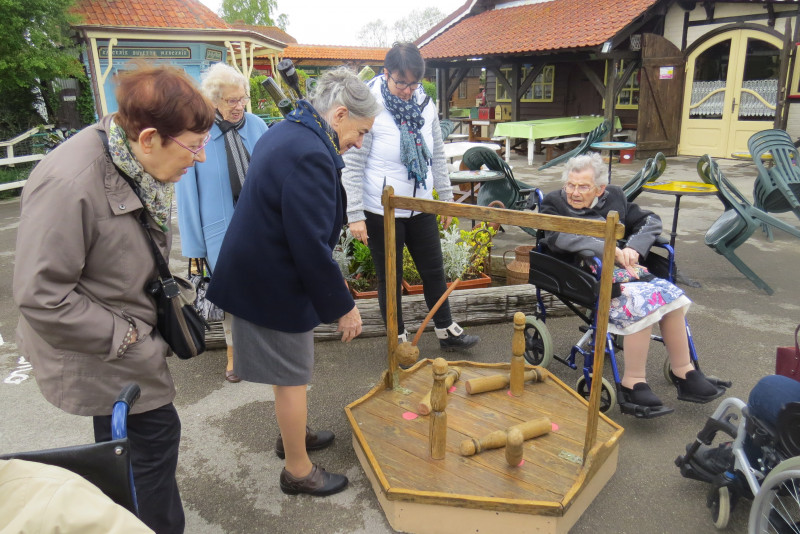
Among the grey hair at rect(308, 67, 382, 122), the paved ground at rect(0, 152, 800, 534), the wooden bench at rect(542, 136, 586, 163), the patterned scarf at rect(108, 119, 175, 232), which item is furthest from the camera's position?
the wooden bench at rect(542, 136, 586, 163)

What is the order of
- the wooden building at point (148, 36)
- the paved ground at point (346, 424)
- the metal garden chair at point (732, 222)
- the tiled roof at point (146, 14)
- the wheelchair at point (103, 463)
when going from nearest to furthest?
the wheelchair at point (103, 463)
the paved ground at point (346, 424)
the metal garden chair at point (732, 222)
the wooden building at point (148, 36)
the tiled roof at point (146, 14)

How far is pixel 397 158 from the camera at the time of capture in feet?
10.3

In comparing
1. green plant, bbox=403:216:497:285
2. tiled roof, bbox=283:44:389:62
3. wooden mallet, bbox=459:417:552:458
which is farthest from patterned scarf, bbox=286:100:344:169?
tiled roof, bbox=283:44:389:62

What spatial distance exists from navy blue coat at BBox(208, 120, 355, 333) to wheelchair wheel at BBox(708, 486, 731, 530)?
156 cm

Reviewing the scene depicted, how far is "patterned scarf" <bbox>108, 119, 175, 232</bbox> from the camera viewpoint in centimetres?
151

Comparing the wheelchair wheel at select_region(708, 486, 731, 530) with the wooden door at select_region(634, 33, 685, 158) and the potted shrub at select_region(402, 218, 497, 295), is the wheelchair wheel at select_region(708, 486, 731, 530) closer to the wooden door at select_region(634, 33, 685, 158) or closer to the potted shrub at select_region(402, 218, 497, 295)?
the potted shrub at select_region(402, 218, 497, 295)

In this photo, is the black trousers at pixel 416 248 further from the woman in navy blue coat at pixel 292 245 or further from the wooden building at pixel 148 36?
the wooden building at pixel 148 36

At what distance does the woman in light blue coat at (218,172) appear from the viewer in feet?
9.55

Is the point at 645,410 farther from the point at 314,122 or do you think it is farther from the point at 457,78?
the point at 457,78

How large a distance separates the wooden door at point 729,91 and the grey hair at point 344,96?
11.7m

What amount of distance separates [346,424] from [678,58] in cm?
1235

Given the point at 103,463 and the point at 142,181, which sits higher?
the point at 142,181

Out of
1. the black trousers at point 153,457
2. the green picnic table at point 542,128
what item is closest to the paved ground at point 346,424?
the black trousers at point 153,457

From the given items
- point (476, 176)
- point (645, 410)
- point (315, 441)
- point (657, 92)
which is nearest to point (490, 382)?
point (645, 410)
